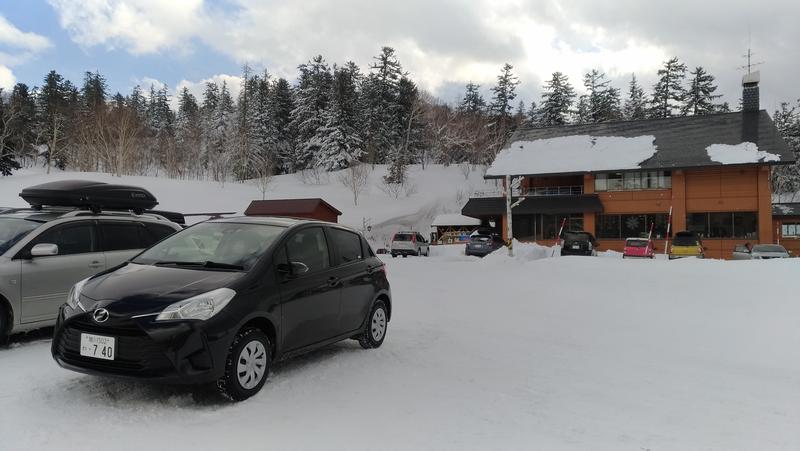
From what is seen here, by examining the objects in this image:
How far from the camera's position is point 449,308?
1027 cm

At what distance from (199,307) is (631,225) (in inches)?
1473

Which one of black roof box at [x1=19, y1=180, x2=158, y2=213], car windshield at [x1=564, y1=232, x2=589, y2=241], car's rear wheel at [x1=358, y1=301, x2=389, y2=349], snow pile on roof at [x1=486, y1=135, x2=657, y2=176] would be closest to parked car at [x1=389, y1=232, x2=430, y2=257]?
car windshield at [x1=564, y1=232, x2=589, y2=241]

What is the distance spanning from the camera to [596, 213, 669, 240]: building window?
120ft

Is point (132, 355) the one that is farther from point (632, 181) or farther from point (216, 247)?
point (632, 181)

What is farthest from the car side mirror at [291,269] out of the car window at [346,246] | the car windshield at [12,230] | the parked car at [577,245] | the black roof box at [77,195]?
the parked car at [577,245]

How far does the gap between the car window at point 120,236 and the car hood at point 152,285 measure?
2.77 meters

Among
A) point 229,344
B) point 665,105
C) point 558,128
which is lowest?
point 229,344

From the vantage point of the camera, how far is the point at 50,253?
6176 mm

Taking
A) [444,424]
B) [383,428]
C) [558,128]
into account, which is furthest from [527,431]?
[558,128]

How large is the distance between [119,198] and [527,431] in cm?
687

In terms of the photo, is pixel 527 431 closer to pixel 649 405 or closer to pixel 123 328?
pixel 649 405

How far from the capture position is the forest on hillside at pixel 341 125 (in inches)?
2522

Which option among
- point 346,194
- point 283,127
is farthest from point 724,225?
point 283,127

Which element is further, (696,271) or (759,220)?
(759,220)
